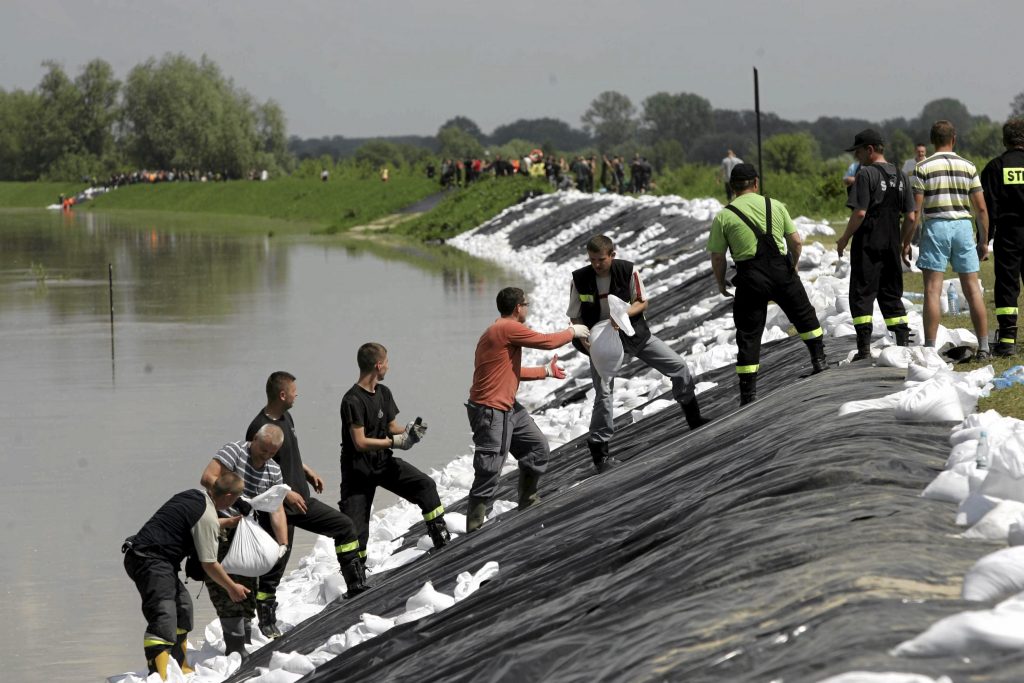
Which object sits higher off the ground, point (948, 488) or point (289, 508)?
point (948, 488)

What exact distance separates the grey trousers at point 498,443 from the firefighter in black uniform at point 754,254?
1.44m

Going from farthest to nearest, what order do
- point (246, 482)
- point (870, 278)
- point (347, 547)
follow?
point (870, 278)
point (347, 547)
point (246, 482)

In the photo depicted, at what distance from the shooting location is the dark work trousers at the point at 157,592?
25.3 feet

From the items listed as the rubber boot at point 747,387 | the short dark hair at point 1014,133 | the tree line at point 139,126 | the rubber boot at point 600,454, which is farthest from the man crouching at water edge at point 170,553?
the tree line at point 139,126

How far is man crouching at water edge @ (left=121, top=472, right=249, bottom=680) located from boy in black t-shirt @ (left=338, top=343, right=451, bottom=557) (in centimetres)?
109

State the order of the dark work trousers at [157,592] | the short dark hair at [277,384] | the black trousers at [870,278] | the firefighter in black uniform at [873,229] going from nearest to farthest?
the dark work trousers at [157,592], the short dark hair at [277,384], the firefighter in black uniform at [873,229], the black trousers at [870,278]

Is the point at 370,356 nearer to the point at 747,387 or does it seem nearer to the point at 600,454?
the point at 600,454

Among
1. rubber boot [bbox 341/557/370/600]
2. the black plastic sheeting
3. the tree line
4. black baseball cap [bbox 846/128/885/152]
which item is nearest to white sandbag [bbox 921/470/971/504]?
the black plastic sheeting

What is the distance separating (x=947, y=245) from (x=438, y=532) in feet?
12.0

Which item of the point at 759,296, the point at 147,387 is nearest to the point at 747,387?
the point at 759,296

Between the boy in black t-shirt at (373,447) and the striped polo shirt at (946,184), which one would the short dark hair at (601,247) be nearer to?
the boy in black t-shirt at (373,447)

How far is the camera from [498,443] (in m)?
8.82

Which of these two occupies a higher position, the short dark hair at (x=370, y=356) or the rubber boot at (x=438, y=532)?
the short dark hair at (x=370, y=356)

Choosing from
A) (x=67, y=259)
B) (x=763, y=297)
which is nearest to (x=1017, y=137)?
(x=763, y=297)
